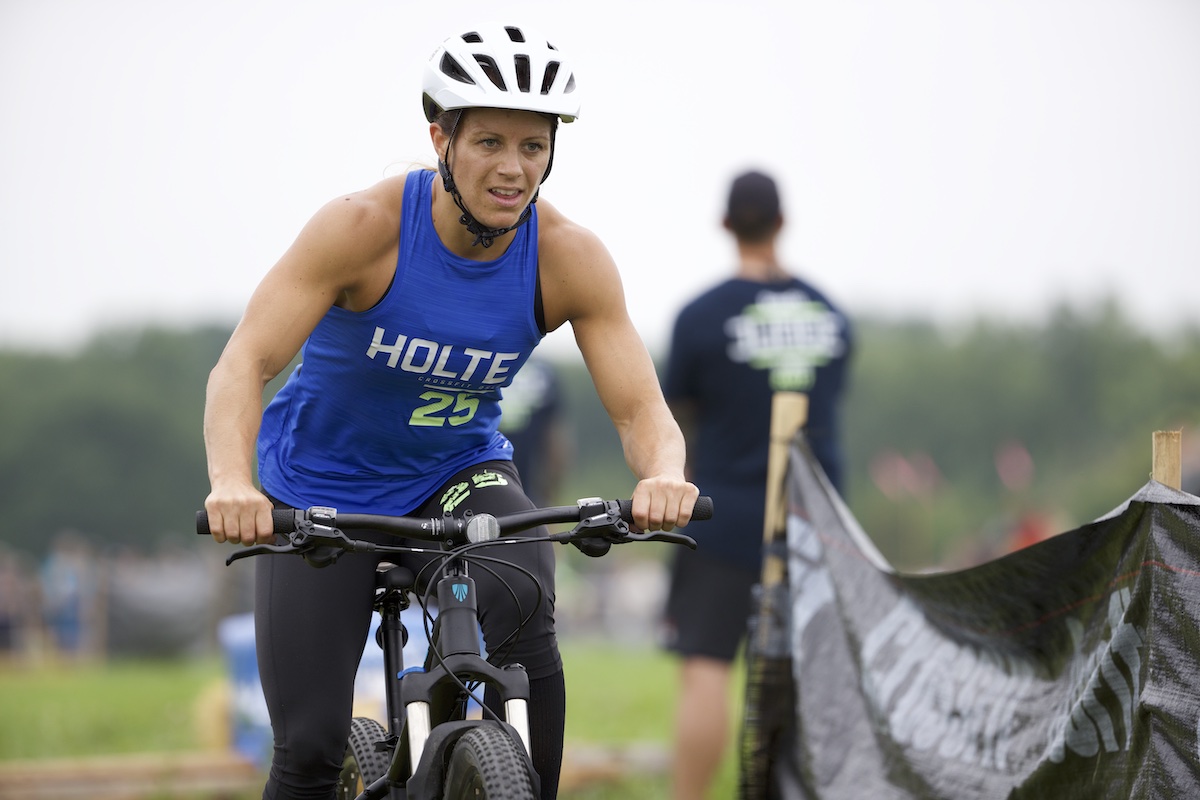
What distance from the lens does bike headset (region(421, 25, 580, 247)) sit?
368 centimetres

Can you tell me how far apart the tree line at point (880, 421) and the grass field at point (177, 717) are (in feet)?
209

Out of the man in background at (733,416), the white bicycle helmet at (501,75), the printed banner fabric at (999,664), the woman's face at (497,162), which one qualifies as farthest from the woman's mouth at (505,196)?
the man in background at (733,416)

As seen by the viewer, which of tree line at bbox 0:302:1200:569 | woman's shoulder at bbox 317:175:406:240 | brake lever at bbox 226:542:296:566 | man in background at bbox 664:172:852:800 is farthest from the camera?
tree line at bbox 0:302:1200:569

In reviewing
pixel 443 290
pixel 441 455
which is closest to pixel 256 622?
pixel 441 455

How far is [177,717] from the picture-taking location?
11641mm

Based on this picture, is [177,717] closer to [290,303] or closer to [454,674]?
[290,303]

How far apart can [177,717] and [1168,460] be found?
9.53 m

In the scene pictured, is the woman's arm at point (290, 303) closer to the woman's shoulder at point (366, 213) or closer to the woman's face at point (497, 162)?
the woman's shoulder at point (366, 213)

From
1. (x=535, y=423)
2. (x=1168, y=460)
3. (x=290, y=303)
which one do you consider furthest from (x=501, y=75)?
(x=535, y=423)

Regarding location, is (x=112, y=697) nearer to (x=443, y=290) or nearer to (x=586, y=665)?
(x=586, y=665)

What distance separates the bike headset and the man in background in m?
2.60

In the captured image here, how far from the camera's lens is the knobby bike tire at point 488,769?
9.91 ft

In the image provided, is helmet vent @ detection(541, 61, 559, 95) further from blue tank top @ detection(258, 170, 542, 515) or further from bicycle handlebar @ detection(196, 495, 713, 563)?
bicycle handlebar @ detection(196, 495, 713, 563)

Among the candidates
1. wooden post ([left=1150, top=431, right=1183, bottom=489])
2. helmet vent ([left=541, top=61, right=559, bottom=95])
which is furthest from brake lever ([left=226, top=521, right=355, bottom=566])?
wooden post ([left=1150, top=431, right=1183, bottom=489])
